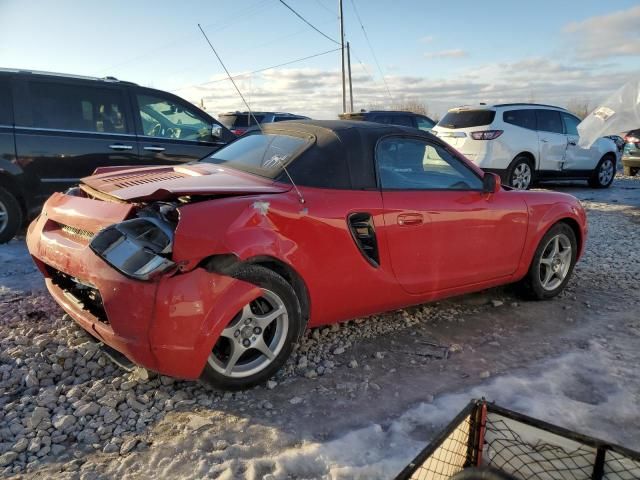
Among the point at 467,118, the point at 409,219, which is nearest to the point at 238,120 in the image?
the point at 467,118

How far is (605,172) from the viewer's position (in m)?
12.3

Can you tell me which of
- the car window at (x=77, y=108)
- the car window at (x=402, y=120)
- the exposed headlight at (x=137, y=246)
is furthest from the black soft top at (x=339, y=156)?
the car window at (x=402, y=120)

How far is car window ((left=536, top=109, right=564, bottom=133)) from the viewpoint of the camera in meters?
10.8

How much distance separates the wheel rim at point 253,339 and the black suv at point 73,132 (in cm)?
409

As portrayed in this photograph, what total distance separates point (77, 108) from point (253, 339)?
178 inches

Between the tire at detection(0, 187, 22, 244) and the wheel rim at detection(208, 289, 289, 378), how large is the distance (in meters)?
4.04

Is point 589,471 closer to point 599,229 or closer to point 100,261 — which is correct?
point 100,261

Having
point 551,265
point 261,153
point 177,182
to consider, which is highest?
point 261,153

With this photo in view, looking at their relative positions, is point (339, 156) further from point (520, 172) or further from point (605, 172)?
point (605, 172)

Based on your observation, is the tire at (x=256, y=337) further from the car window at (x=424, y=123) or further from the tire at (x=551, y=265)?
the car window at (x=424, y=123)

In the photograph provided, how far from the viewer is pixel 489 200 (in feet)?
13.4

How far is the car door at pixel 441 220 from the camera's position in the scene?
3600mm

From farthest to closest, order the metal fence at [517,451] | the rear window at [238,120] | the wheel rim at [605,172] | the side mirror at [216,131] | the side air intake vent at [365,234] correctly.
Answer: the rear window at [238,120]
the wheel rim at [605,172]
the side mirror at [216,131]
the side air intake vent at [365,234]
the metal fence at [517,451]

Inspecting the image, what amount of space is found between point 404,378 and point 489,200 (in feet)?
5.20
